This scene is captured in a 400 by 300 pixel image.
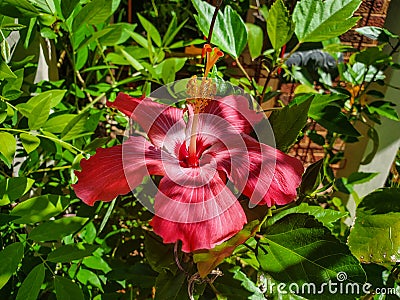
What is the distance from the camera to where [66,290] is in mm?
560

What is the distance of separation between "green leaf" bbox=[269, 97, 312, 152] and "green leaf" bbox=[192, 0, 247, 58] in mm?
161

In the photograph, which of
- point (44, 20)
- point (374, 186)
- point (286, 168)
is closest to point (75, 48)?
point (44, 20)

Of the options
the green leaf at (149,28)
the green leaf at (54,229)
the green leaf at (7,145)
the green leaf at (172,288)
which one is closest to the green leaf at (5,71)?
the green leaf at (7,145)

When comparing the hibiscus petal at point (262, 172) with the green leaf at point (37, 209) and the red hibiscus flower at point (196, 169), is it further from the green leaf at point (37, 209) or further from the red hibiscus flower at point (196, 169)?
the green leaf at point (37, 209)

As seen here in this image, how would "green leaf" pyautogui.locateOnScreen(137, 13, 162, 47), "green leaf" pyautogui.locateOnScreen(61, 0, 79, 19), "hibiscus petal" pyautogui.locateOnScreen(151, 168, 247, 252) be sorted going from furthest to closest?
"green leaf" pyautogui.locateOnScreen(137, 13, 162, 47) → "green leaf" pyautogui.locateOnScreen(61, 0, 79, 19) → "hibiscus petal" pyautogui.locateOnScreen(151, 168, 247, 252)

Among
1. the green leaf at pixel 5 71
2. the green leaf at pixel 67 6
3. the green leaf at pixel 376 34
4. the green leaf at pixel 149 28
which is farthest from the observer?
the green leaf at pixel 149 28

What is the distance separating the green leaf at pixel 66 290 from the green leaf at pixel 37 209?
79 millimetres

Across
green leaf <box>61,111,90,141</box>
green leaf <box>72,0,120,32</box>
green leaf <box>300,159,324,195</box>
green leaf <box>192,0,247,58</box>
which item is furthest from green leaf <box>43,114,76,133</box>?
green leaf <box>300,159,324,195</box>

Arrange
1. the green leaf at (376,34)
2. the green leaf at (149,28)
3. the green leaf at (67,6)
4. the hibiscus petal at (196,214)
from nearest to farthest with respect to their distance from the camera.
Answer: the hibiscus petal at (196,214)
the green leaf at (67,6)
the green leaf at (376,34)
the green leaf at (149,28)

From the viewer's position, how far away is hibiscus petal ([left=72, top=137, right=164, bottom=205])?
1.44 ft

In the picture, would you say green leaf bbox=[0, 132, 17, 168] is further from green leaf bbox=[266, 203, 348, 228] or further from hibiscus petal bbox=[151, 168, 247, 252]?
green leaf bbox=[266, 203, 348, 228]

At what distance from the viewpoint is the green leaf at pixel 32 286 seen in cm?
52

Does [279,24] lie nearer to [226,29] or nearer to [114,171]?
[226,29]

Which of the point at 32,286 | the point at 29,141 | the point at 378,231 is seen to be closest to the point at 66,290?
the point at 32,286
